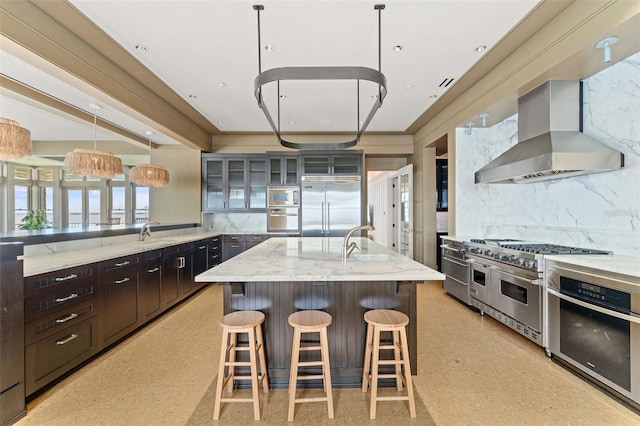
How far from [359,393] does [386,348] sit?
429 millimetres

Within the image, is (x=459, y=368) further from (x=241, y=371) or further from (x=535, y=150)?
(x=535, y=150)

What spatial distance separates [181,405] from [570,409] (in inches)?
103

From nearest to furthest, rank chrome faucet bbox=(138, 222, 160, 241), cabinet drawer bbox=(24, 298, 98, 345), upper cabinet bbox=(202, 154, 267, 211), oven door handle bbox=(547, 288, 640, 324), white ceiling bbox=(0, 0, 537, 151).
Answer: oven door handle bbox=(547, 288, 640, 324)
cabinet drawer bbox=(24, 298, 98, 345)
white ceiling bbox=(0, 0, 537, 151)
chrome faucet bbox=(138, 222, 160, 241)
upper cabinet bbox=(202, 154, 267, 211)

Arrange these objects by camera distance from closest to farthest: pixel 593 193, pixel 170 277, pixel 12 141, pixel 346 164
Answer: pixel 12 141 < pixel 593 193 < pixel 170 277 < pixel 346 164

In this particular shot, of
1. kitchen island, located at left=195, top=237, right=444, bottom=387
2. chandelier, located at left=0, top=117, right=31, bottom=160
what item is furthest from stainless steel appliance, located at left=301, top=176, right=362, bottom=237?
chandelier, located at left=0, top=117, right=31, bottom=160

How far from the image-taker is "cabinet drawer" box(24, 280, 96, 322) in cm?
187

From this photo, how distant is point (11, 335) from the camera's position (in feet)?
5.58

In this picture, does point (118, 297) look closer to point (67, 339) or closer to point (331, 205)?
point (67, 339)

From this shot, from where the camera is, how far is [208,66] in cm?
296

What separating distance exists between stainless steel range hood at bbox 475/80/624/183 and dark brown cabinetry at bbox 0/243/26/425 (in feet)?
13.5

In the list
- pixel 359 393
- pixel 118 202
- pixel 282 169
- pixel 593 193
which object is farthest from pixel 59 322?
pixel 118 202

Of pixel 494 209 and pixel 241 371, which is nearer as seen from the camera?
pixel 241 371

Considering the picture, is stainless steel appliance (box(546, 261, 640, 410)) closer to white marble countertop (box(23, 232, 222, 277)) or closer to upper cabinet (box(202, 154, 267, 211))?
white marble countertop (box(23, 232, 222, 277))

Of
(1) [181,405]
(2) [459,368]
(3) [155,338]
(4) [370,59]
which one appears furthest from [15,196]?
(2) [459,368]
